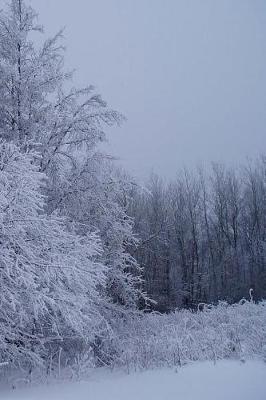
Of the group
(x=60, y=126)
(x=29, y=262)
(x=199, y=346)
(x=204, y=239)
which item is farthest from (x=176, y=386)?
(x=204, y=239)

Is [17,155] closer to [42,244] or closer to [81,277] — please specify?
[42,244]

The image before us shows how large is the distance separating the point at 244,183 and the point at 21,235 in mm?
40566

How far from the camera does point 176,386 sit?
5.38 metres

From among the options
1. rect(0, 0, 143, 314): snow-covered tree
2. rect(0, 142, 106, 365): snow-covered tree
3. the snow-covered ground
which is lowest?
the snow-covered ground

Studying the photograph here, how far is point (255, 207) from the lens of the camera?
39406 millimetres

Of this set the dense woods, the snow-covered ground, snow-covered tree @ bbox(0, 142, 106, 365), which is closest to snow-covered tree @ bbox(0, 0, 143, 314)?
snow-covered tree @ bbox(0, 142, 106, 365)

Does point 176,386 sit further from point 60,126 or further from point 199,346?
point 60,126

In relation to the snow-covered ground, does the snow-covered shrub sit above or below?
above

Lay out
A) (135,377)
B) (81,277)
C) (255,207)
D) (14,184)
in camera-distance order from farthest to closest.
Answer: (255,207) → (81,277) → (14,184) → (135,377)

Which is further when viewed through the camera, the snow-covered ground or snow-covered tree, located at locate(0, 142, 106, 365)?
snow-covered tree, located at locate(0, 142, 106, 365)

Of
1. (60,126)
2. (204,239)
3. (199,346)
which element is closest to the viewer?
(199,346)

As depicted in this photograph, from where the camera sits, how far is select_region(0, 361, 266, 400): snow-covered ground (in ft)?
16.6

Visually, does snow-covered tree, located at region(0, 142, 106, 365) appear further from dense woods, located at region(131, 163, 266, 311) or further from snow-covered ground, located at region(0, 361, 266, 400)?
dense woods, located at region(131, 163, 266, 311)

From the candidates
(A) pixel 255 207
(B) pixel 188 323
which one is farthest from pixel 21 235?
(A) pixel 255 207
